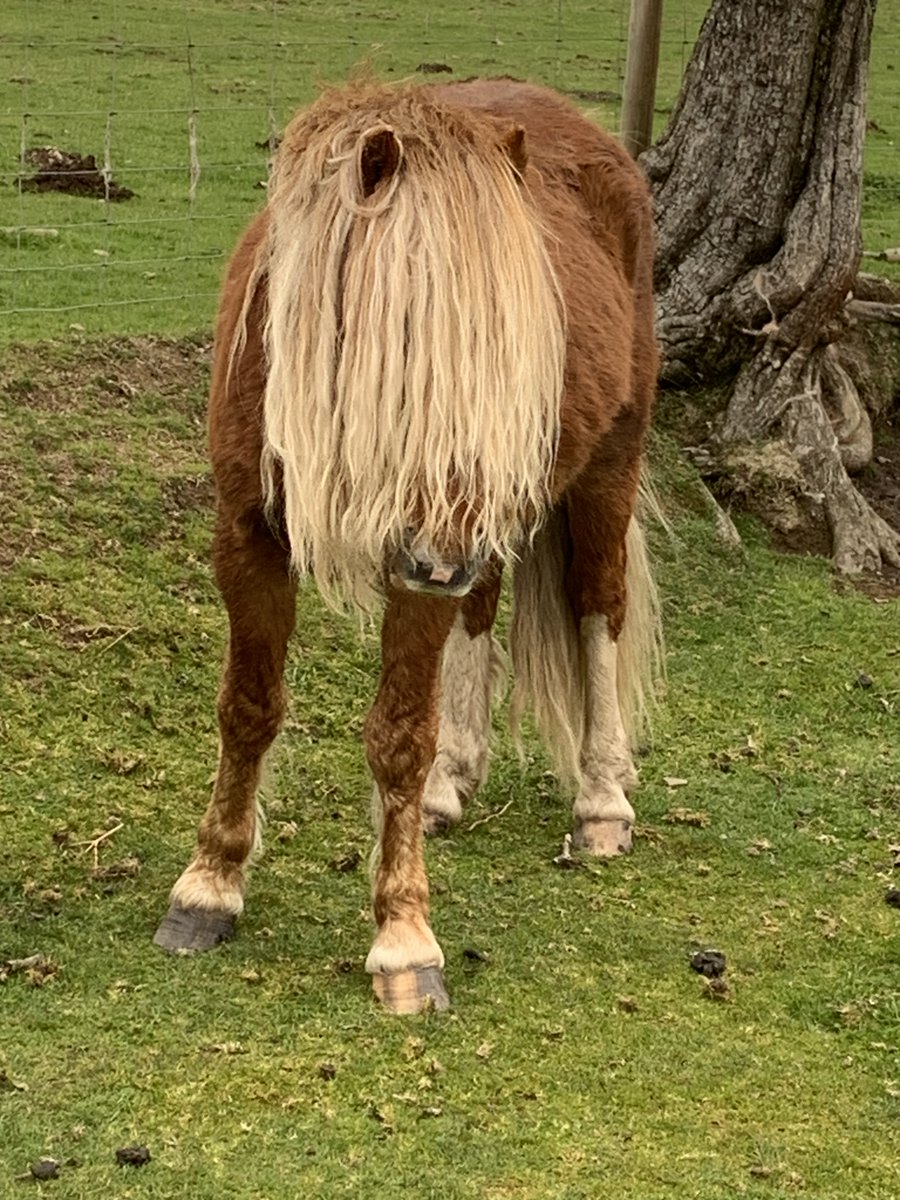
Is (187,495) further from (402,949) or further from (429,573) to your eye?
(429,573)

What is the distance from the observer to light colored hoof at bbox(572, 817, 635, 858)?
15.4 ft

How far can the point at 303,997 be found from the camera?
3588mm

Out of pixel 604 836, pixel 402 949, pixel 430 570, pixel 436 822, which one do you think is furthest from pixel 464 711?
pixel 430 570

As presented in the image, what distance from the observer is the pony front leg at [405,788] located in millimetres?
3574

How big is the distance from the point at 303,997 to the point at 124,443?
118 inches

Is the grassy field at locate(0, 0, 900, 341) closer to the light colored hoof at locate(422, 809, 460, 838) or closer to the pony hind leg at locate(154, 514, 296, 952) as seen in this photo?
the pony hind leg at locate(154, 514, 296, 952)

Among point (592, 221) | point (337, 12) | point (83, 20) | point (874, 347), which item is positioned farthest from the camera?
point (337, 12)

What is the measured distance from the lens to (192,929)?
3795 mm

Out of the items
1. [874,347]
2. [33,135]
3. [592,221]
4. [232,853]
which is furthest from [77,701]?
[33,135]

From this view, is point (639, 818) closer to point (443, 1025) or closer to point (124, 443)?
point (443, 1025)

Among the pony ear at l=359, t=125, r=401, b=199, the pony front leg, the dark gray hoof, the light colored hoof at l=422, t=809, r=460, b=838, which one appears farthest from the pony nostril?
the light colored hoof at l=422, t=809, r=460, b=838

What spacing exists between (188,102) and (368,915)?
1162 cm

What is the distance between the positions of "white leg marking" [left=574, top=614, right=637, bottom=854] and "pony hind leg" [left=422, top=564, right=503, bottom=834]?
283 millimetres

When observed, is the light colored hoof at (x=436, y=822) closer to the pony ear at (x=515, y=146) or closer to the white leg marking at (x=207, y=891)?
the white leg marking at (x=207, y=891)
